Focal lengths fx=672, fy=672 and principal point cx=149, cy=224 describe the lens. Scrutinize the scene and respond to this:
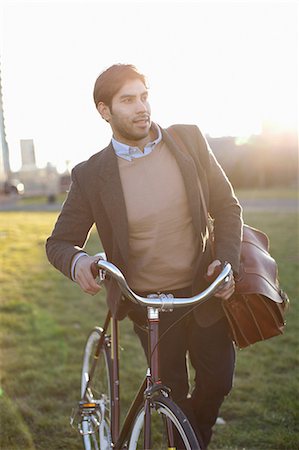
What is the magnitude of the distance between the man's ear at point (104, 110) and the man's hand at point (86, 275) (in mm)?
661

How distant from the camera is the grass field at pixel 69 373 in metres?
4.39

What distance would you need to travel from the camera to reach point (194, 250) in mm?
3072

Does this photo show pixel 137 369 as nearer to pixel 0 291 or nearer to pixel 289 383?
pixel 289 383

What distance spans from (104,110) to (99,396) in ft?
5.74

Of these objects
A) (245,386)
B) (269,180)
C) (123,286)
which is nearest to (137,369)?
(245,386)

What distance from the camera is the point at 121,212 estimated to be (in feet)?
9.55

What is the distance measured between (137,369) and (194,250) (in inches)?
110

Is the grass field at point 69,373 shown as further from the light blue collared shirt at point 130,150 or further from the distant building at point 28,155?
the distant building at point 28,155

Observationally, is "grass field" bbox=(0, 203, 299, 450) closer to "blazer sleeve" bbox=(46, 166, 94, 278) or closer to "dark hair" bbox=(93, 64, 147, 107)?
"blazer sleeve" bbox=(46, 166, 94, 278)

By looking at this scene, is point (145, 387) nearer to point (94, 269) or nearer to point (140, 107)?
point (94, 269)

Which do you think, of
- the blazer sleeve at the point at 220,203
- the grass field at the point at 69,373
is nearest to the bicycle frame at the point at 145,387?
the blazer sleeve at the point at 220,203

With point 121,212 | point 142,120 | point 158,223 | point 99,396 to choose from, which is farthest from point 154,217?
point 99,396

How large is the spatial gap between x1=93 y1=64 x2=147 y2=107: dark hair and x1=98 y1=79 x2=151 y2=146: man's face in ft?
0.06

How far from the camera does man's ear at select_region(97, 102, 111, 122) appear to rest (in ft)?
9.59
